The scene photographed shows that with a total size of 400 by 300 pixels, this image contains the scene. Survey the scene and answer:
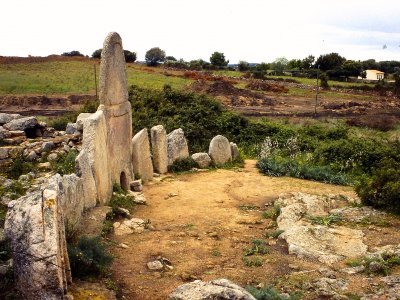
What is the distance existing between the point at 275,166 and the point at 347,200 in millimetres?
3948

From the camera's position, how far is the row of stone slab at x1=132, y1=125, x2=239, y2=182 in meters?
13.7

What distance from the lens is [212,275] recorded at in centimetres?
753

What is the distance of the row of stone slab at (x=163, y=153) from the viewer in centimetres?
1370

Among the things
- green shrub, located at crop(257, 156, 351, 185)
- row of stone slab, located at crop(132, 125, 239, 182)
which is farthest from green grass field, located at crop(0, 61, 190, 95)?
green shrub, located at crop(257, 156, 351, 185)

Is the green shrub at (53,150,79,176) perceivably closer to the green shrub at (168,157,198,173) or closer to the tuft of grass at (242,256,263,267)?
the green shrub at (168,157,198,173)

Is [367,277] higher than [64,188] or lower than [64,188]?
lower

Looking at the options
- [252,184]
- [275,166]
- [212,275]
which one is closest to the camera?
[212,275]

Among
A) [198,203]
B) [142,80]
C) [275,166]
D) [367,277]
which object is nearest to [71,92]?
[142,80]

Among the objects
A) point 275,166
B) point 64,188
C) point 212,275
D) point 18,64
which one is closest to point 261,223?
point 212,275

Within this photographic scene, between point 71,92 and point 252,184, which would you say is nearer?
point 252,184

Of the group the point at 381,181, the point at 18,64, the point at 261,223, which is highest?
the point at 18,64

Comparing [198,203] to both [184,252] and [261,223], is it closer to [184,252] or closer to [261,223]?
[261,223]

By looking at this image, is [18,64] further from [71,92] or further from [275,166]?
[275,166]

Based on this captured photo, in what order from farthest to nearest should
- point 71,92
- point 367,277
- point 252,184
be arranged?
1. point 71,92
2. point 252,184
3. point 367,277
